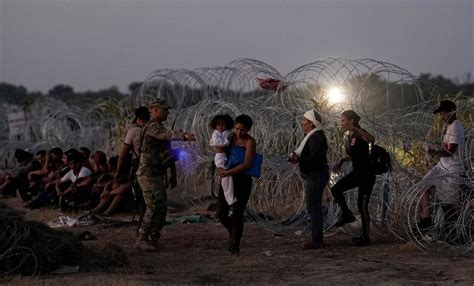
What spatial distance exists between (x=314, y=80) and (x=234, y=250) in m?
4.07

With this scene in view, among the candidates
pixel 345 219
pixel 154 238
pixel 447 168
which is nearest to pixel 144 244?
pixel 154 238

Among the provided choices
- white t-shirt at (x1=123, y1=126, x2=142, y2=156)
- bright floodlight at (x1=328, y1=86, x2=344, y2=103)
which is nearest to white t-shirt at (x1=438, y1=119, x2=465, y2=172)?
bright floodlight at (x1=328, y1=86, x2=344, y2=103)

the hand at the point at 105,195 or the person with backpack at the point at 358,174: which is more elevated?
the person with backpack at the point at 358,174

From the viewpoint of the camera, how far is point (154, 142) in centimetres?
960

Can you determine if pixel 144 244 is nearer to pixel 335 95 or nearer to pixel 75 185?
pixel 335 95

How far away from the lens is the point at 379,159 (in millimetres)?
9703

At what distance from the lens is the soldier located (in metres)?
9.57

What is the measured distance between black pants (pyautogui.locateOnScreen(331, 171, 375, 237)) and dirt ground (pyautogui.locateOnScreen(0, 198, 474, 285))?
36 centimetres

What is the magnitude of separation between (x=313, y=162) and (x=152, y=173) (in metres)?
1.83

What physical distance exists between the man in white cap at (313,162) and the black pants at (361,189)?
282 mm

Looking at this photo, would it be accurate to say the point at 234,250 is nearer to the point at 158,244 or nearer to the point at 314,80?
the point at 158,244

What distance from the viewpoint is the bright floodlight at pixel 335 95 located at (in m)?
12.2

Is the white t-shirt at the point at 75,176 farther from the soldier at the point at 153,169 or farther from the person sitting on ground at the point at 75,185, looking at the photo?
the soldier at the point at 153,169

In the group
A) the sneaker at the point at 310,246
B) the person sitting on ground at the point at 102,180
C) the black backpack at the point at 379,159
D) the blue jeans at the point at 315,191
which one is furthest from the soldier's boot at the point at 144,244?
the person sitting on ground at the point at 102,180
